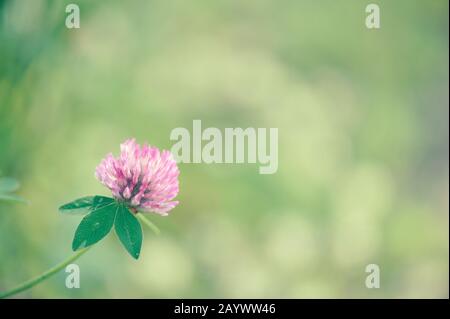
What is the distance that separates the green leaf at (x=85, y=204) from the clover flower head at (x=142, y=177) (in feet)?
0.07

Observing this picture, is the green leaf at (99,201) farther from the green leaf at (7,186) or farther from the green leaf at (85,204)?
the green leaf at (7,186)

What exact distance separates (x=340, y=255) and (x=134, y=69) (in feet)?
3.36

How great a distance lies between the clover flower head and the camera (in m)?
0.76

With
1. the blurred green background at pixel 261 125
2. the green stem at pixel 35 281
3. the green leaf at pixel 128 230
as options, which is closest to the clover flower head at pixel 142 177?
the green leaf at pixel 128 230

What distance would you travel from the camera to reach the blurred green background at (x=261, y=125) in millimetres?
1974

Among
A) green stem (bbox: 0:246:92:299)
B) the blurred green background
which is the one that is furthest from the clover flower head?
the blurred green background

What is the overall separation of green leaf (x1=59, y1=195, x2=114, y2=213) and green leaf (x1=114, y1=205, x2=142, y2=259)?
0.08 feet

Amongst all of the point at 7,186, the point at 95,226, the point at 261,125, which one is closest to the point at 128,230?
the point at 95,226

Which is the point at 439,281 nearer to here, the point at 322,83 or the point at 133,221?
the point at 322,83

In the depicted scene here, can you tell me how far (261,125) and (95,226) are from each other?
4.65 ft

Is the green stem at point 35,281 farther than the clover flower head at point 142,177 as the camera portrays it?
No

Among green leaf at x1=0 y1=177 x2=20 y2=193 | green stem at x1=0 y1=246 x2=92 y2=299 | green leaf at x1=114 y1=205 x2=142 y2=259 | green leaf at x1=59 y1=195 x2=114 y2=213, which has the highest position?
green leaf at x1=0 y1=177 x2=20 y2=193

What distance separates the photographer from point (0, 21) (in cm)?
180

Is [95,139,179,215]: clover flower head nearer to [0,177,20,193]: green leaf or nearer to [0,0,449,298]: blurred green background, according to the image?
[0,177,20,193]: green leaf
